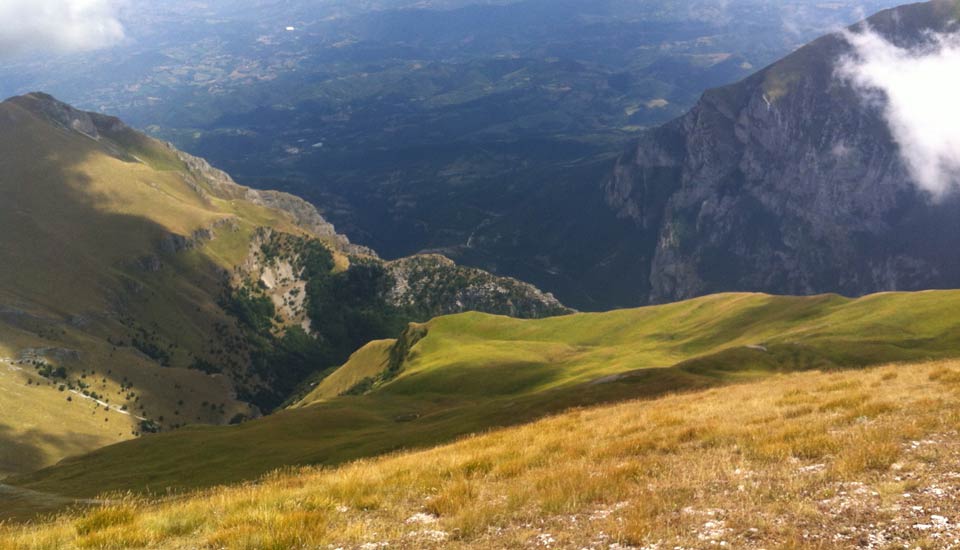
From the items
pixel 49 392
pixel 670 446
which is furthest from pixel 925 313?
pixel 49 392

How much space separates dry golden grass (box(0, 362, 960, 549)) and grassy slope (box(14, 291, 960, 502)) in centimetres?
2796

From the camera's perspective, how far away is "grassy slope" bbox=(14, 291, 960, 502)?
54469 millimetres

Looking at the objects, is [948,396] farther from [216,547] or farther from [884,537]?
[216,547]

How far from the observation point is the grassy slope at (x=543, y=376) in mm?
54469

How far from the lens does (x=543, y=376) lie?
324ft

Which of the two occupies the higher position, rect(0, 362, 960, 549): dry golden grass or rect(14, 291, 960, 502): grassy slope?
rect(0, 362, 960, 549): dry golden grass

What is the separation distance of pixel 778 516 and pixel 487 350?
121 m

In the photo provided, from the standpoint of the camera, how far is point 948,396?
69.0ft

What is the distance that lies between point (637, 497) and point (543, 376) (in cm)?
8554

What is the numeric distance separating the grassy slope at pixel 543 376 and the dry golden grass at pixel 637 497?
28.0 m

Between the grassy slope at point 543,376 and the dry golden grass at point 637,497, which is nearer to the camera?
the dry golden grass at point 637,497

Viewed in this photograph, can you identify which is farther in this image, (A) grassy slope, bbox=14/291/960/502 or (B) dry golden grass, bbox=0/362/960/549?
(A) grassy slope, bbox=14/291/960/502

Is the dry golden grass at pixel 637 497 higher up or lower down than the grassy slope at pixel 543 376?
higher up

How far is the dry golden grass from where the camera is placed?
38.7 feet
